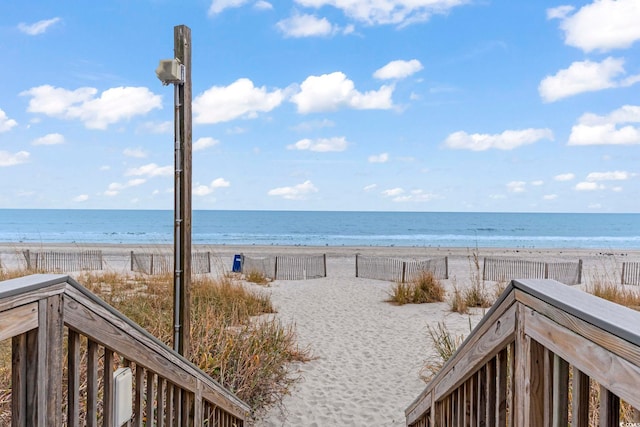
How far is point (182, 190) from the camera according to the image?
395 centimetres

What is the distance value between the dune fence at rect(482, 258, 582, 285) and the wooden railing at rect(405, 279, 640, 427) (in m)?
13.0

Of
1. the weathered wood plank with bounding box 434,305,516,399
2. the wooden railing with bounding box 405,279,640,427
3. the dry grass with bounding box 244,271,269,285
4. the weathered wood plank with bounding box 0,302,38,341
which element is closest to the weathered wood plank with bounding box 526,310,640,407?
the wooden railing with bounding box 405,279,640,427

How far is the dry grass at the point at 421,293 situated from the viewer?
11055mm

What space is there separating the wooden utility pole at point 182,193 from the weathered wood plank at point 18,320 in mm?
A: 2765

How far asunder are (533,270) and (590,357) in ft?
51.9

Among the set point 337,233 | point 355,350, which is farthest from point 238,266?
point 337,233

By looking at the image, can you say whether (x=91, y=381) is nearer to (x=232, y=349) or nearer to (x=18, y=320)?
(x=18, y=320)

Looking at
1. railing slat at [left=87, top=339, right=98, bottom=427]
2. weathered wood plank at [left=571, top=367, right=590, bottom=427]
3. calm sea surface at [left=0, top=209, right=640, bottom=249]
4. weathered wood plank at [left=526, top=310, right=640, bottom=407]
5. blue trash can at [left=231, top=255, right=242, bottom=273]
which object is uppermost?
weathered wood plank at [left=526, top=310, right=640, bottom=407]

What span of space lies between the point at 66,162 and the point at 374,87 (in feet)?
Result: 155

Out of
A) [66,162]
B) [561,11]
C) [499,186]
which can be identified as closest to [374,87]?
[561,11]

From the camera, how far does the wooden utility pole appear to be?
12.8 ft

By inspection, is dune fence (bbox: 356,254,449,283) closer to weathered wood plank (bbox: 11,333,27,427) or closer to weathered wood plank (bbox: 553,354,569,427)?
weathered wood plank (bbox: 553,354,569,427)

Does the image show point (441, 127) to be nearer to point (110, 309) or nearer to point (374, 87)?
point (374, 87)

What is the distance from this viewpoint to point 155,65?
12.3ft
